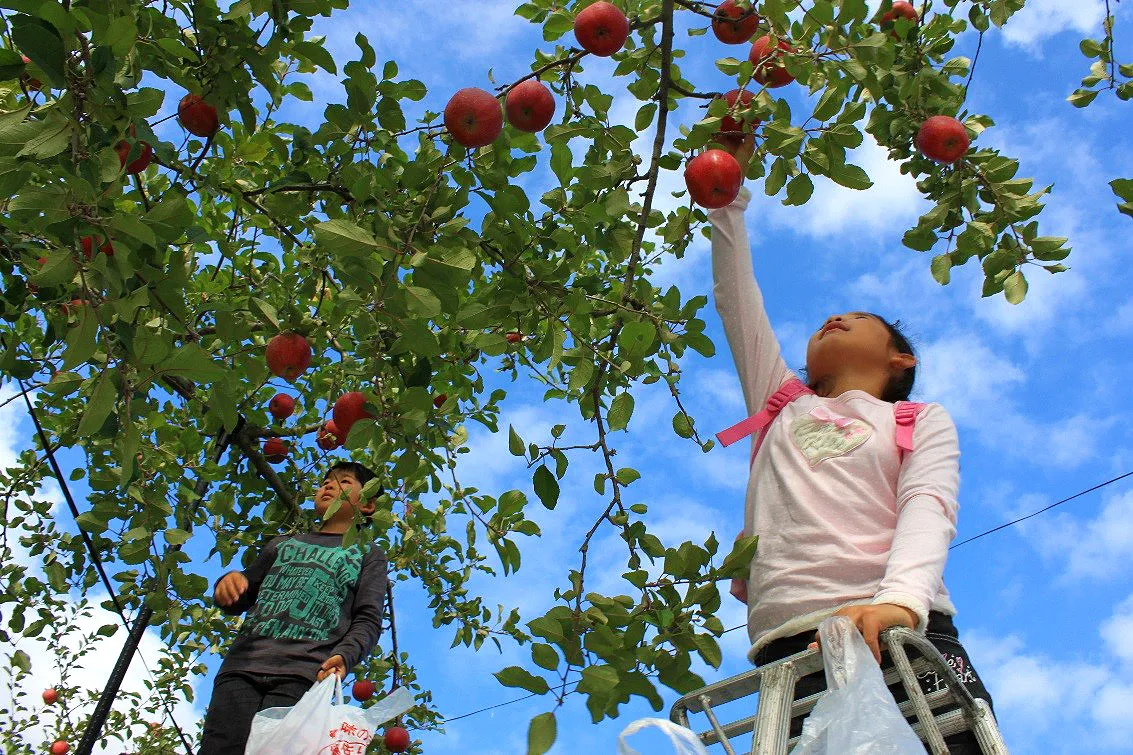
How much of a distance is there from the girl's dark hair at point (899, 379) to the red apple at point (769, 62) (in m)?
0.62

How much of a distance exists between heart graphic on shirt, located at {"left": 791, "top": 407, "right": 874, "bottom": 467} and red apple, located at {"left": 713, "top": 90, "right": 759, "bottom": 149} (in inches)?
25.0

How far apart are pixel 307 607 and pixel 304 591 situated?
6 centimetres

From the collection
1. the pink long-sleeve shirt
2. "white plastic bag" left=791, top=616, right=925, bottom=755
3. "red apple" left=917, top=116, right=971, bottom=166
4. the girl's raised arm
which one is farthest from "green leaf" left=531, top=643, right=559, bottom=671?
"red apple" left=917, top=116, right=971, bottom=166

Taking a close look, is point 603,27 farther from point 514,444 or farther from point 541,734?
point 541,734

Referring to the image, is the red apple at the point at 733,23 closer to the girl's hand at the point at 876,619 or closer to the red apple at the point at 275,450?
the girl's hand at the point at 876,619

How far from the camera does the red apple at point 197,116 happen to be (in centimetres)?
214

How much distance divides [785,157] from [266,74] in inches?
45.7

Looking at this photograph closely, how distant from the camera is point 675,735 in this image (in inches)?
50.8

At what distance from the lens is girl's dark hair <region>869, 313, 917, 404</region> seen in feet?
7.19

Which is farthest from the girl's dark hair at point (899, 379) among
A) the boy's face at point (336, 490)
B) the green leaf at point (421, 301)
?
the boy's face at point (336, 490)

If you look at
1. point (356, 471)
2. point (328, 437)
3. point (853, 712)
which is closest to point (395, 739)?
point (328, 437)

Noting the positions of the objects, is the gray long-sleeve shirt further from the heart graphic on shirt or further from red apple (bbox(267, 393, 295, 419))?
the heart graphic on shirt

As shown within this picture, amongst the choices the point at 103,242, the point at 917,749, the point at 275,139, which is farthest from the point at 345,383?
the point at 917,749

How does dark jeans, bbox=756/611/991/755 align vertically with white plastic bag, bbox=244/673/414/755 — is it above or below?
below
